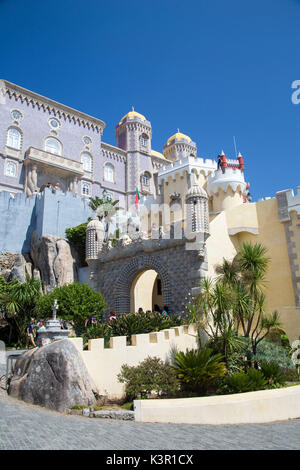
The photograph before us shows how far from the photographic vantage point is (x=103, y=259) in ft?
74.3

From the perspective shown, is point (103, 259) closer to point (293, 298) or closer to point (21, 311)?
point (21, 311)

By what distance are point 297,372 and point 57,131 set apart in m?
36.7

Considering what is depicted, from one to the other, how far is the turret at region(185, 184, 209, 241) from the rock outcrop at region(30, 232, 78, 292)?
1298 cm

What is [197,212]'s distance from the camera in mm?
18562

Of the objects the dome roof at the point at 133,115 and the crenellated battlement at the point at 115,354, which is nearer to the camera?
the crenellated battlement at the point at 115,354

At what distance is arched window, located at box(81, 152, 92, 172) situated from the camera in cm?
4409

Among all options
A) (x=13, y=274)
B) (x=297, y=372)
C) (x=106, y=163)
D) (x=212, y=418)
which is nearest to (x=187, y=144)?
(x=106, y=163)

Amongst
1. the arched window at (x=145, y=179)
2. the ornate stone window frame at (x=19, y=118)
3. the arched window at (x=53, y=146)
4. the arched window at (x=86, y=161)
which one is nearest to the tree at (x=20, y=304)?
the arched window at (x=53, y=146)

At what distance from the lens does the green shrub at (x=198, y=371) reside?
1173cm

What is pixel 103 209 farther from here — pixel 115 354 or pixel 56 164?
pixel 115 354

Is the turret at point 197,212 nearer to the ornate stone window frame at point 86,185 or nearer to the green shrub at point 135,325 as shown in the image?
the green shrub at point 135,325

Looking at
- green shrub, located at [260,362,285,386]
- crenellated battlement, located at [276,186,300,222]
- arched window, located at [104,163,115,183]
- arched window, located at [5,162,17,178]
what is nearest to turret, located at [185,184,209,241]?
crenellated battlement, located at [276,186,300,222]

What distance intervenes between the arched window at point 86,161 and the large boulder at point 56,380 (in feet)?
117

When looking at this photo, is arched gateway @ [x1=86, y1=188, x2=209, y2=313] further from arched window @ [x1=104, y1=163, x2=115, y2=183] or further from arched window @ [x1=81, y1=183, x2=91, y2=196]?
arched window @ [x1=104, y1=163, x2=115, y2=183]
